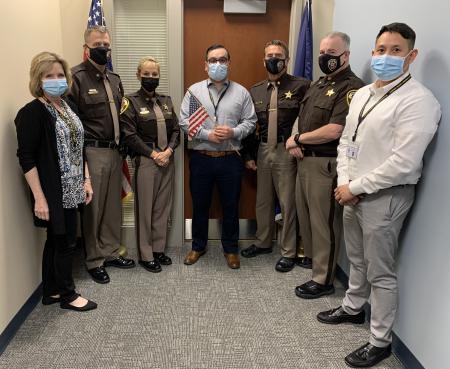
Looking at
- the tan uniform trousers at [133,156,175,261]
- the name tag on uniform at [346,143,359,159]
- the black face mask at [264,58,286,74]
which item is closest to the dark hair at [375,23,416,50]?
the name tag on uniform at [346,143,359,159]

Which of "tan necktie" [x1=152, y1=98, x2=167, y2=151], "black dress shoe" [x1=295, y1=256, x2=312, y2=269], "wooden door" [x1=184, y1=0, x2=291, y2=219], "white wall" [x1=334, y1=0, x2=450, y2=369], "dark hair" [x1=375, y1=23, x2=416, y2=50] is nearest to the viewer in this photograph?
"white wall" [x1=334, y1=0, x2=450, y2=369]

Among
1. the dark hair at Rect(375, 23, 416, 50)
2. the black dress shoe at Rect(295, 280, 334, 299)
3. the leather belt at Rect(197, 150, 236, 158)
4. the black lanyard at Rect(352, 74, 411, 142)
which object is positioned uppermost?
the dark hair at Rect(375, 23, 416, 50)

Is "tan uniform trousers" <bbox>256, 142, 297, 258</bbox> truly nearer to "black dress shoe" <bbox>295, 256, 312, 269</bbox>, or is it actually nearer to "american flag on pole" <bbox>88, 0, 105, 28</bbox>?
"black dress shoe" <bbox>295, 256, 312, 269</bbox>

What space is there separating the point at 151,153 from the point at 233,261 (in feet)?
3.70

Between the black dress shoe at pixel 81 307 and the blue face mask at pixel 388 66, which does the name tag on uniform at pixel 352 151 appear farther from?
the black dress shoe at pixel 81 307

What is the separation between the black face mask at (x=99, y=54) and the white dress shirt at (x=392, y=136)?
183 centimetres

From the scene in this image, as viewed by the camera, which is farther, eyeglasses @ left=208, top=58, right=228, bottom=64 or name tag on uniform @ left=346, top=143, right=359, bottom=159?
eyeglasses @ left=208, top=58, right=228, bottom=64

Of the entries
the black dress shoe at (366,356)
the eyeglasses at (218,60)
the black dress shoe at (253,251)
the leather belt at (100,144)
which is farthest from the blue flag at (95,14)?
the black dress shoe at (366,356)

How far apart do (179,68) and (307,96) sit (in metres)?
1.21

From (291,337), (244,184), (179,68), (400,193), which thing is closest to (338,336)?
(291,337)

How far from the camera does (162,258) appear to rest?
11.6ft

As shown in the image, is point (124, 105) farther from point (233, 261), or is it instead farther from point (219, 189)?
point (233, 261)

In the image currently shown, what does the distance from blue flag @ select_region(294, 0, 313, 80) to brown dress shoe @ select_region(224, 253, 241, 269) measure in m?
1.68

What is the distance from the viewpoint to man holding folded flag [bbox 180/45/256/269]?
3.17 m
